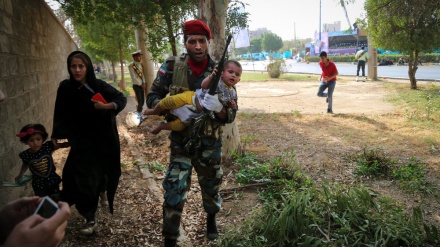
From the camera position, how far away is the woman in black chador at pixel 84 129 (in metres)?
2.86

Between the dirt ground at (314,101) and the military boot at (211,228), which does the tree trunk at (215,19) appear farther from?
the dirt ground at (314,101)

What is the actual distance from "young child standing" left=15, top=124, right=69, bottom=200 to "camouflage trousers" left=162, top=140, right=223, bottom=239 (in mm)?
1106

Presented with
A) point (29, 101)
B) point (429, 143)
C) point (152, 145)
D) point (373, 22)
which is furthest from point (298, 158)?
point (373, 22)

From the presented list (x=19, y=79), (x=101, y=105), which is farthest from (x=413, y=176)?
(x=19, y=79)

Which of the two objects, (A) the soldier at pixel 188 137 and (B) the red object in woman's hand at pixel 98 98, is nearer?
(A) the soldier at pixel 188 137

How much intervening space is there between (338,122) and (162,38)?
4546 millimetres

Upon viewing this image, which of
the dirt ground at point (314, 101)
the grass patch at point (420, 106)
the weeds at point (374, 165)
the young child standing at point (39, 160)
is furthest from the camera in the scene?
the dirt ground at point (314, 101)

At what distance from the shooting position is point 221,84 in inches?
103

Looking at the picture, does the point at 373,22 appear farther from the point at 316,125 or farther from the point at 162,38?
the point at 162,38

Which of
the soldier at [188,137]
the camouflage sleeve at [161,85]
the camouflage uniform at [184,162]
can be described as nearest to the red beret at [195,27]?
the soldier at [188,137]

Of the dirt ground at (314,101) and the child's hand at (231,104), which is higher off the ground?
the child's hand at (231,104)

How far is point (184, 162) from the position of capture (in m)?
2.65

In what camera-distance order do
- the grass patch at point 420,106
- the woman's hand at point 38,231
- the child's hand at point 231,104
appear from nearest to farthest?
A: the woman's hand at point 38,231
the child's hand at point 231,104
the grass patch at point 420,106

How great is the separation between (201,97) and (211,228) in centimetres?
124
